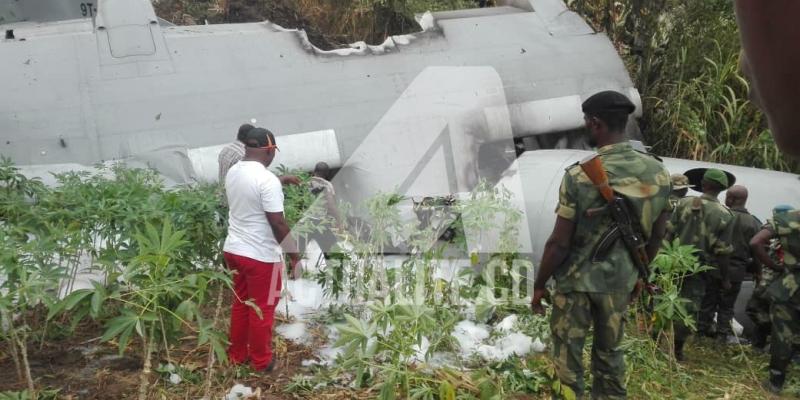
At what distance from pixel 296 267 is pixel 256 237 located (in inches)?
34.3

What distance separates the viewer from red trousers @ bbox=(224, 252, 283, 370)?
11.9 ft

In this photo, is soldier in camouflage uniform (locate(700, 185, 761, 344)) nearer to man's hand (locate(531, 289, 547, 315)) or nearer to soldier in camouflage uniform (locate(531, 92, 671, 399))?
soldier in camouflage uniform (locate(531, 92, 671, 399))

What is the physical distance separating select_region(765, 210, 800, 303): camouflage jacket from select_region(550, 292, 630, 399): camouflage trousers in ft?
5.34

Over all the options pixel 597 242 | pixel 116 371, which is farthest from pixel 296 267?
pixel 597 242

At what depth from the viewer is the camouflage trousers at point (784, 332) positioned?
4.15 meters

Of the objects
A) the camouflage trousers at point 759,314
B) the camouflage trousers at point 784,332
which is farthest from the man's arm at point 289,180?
the camouflage trousers at point 759,314

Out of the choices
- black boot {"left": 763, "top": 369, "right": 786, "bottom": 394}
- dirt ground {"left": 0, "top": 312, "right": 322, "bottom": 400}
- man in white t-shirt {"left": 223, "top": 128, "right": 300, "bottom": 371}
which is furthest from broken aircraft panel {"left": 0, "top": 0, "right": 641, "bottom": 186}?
black boot {"left": 763, "top": 369, "right": 786, "bottom": 394}

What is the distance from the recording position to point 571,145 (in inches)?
293

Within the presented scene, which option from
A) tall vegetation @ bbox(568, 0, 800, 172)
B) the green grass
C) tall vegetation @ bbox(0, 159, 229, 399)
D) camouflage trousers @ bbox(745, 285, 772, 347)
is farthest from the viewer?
tall vegetation @ bbox(568, 0, 800, 172)

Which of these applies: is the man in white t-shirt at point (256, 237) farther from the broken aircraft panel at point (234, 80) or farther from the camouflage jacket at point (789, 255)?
the camouflage jacket at point (789, 255)

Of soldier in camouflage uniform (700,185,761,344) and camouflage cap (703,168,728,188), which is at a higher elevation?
camouflage cap (703,168,728,188)

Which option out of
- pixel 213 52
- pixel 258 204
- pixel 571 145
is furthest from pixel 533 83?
pixel 258 204

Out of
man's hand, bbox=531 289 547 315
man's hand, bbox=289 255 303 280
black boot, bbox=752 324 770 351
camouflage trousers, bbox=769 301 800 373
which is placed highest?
man's hand, bbox=531 289 547 315

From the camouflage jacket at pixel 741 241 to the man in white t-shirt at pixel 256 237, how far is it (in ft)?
9.71
